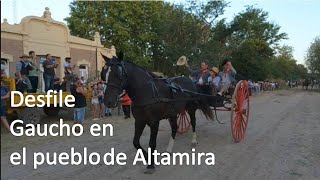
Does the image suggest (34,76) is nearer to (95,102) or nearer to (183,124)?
(95,102)

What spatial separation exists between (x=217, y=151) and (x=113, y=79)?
321 centimetres

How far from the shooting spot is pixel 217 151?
27.8 feet

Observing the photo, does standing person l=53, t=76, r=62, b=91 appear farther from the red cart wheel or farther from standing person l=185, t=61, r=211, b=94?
standing person l=185, t=61, r=211, b=94

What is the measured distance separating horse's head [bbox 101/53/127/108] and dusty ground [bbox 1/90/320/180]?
1258 mm

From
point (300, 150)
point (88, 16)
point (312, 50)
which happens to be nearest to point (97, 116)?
point (300, 150)

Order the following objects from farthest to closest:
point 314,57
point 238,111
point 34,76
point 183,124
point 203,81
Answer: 1. point 314,57
2. point 34,76
3. point 183,124
4. point 203,81
5. point 238,111

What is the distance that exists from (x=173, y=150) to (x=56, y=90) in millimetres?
7050

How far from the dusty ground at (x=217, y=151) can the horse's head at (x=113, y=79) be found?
1258 mm

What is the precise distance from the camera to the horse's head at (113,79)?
639 centimetres

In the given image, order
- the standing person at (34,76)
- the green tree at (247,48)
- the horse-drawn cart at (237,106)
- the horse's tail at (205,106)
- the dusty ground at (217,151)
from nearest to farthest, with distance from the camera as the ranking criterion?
the dusty ground at (217,151)
the horse-drawn cart at (237,106)
the horse's tail at (205,106)
the standing person at (34,76)
the green tree at (247,48)

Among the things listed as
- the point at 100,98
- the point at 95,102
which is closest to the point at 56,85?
the point at 95,102

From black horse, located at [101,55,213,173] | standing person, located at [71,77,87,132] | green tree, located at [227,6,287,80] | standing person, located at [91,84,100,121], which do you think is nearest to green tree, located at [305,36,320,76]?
green tree, located at [227,6,287,80]

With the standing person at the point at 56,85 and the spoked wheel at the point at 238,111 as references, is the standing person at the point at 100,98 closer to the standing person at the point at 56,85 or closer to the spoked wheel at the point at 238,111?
the standing person at the point at 56,85

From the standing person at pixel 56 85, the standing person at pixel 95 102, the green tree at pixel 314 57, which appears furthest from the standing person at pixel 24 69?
the green tree at pixel 314 57
